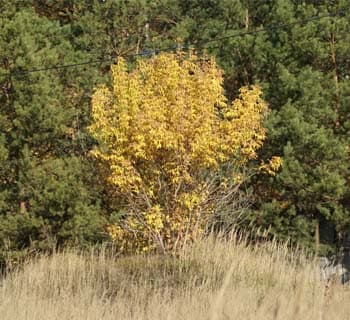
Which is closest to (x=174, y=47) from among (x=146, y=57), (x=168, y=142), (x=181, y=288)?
(x=146, y=57)

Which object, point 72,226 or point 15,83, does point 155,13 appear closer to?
point 15,83

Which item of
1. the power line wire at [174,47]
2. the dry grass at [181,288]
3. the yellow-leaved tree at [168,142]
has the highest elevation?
the power line wire at [174,47]

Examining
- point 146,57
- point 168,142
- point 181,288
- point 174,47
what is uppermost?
point 174,47

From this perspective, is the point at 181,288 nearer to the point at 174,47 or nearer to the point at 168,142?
the point at 168,142

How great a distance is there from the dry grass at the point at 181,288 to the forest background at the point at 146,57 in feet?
16.4

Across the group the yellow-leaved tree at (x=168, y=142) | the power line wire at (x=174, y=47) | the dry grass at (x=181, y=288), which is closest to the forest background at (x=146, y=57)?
the power line wire at (x=174, y=47)

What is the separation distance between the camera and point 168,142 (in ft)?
40.0

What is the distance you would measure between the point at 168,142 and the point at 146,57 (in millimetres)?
6603

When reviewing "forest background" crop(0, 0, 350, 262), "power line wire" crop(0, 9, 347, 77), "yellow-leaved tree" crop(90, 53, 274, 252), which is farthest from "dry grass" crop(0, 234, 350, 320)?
"power line wire" crop(0, 9, 347, 77)

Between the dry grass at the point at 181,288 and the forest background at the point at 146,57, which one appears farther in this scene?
the forest background at the point at 146,57

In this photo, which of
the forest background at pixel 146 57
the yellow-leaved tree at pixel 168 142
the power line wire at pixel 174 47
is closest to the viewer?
the yellow-leaved tree at pixel 168 142

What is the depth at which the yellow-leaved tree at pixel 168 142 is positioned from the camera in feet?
40.8

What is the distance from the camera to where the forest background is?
17.1 m

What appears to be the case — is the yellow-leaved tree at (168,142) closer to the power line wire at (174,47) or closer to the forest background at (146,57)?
the forest background at (146,57)
